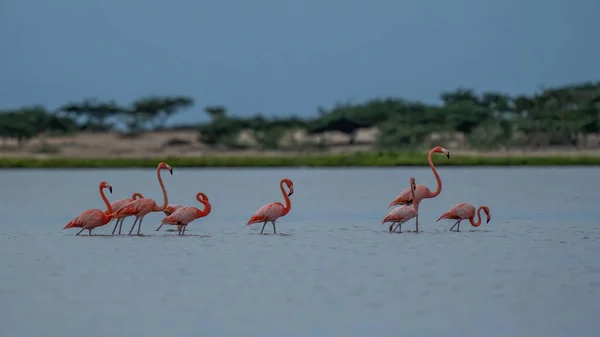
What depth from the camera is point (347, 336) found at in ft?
33.7

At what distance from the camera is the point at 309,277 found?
1360cm

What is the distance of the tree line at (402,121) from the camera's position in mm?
68062

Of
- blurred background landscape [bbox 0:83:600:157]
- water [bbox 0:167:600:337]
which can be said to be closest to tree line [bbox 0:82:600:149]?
blurred background landscape [bbox 0:83:600:157]

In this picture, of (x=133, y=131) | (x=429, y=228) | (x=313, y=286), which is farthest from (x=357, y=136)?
(x=313, y=286)

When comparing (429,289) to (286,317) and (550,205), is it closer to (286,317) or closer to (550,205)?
(286,317)

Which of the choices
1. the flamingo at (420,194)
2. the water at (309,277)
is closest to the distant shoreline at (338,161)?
the water at (309,277)

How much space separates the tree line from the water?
4478cm

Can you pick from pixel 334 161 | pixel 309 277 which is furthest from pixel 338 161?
pixel 309 277

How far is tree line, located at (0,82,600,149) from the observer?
68.1 m

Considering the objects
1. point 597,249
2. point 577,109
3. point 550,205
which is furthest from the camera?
point 577,109

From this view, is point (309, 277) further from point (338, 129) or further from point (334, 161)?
point (338, 129)

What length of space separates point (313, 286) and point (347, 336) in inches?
106

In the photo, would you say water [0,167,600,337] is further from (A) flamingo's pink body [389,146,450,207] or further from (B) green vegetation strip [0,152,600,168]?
(B) green vegetation strip [0,152,600,168]

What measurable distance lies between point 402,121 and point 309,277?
63174mm
